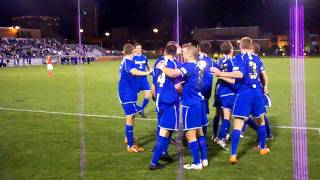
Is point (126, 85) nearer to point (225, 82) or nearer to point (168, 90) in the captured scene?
point (168, 90)

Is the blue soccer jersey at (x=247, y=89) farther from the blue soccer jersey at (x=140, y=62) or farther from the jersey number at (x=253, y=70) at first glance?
the blue soccer jersey at (x=140, y=62)

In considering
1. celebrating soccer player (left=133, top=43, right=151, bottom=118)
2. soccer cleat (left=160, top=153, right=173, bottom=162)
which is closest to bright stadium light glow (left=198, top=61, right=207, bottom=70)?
soccer cleat (left=160, top=153, right=173, bottom=162)

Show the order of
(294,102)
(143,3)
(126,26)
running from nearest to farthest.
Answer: (294,102) → (143,3) → (126,26)

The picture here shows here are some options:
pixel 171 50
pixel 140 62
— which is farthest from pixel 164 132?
pixel 140 62

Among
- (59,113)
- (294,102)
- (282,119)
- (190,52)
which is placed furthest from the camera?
(294,102)

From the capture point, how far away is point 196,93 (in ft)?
23.0

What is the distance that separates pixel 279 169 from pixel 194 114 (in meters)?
1.81

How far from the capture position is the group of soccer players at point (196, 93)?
22.6ft

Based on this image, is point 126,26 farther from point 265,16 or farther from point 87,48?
point 265,16

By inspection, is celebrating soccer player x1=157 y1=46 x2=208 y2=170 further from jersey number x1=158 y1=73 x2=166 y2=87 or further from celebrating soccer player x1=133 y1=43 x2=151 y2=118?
celebrating soccer player x1=133 y1=43 x2=151 y2=118

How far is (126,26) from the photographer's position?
305ft

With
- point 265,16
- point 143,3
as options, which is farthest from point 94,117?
point 265,16

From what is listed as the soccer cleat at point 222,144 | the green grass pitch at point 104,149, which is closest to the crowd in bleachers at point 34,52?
the green grass pitch at point 104,149

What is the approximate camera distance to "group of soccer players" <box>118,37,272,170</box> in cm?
688
